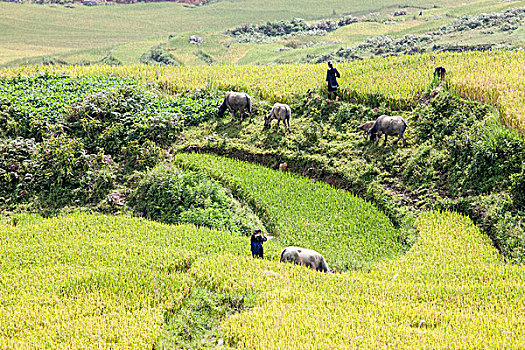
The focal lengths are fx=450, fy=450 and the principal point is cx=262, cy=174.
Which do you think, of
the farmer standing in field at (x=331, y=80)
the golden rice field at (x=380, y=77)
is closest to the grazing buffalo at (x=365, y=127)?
the golden rice field at (x=380, y=77)

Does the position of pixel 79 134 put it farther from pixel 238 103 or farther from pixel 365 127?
pixel 365 127

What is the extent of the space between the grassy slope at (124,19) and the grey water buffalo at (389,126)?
4382cm

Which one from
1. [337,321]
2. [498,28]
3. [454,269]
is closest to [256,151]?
[454,269]

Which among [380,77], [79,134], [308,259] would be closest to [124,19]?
[79,134]

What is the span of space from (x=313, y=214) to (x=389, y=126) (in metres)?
4.66

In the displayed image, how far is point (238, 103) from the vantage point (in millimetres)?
19766

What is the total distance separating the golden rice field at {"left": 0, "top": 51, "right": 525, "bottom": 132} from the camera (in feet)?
55.8

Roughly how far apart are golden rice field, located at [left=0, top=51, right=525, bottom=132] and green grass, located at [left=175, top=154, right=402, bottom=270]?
5.38 meters

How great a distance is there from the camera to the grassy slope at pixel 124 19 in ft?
202

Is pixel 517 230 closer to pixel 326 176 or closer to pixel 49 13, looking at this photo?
A: pixel 326 176

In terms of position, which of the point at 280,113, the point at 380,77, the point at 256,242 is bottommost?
the point at 256,242

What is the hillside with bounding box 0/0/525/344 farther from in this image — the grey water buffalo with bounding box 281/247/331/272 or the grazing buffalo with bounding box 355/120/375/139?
the grey water buffalo with bounding box 281/247/331/272

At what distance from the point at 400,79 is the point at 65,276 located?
1618cm

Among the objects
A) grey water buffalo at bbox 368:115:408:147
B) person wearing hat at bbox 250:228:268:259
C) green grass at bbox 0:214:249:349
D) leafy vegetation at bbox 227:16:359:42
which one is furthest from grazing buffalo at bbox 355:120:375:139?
leafy vegetation at bbox 227:16:359:42
